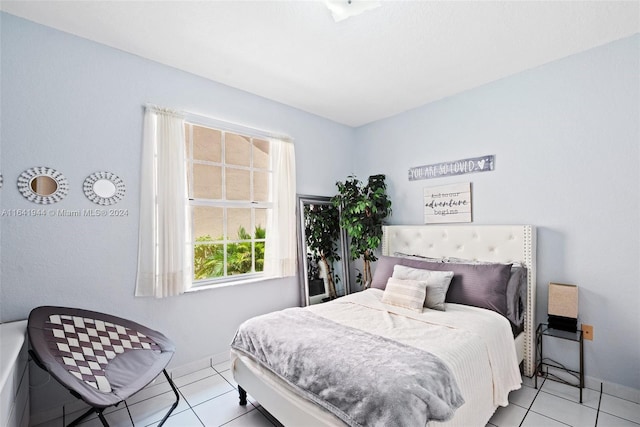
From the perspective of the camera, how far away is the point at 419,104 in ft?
11.1

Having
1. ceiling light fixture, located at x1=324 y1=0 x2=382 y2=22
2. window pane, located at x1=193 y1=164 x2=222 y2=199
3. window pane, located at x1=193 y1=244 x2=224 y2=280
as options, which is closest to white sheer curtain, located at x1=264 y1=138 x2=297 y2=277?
window pane, located at x1=193 y1=244 x2=224 y2=280

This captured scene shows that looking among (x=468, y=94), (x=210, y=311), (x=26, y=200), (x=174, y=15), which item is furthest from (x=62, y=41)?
(x=468, y=94)

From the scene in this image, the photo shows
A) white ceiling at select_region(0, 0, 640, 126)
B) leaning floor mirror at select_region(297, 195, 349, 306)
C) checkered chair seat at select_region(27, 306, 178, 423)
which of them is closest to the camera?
checkered chair seat at select_region(27, 306, 178, 423)

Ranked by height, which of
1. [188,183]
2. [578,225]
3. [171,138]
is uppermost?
[171,138]

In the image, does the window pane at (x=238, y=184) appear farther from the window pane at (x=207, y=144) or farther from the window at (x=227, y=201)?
the window pane at (x=207, y=144)

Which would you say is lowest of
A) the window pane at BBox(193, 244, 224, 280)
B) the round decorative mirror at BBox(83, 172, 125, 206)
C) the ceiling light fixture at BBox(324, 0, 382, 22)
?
the window pane at BBox(193, 244, 224, 280)

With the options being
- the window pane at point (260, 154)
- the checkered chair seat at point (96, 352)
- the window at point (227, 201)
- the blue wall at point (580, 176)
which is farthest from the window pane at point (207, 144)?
the blue wall at point (580, 176)

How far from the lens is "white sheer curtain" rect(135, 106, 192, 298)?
239 centimetres

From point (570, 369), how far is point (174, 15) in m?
4.01

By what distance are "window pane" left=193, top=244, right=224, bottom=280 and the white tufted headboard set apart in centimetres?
190

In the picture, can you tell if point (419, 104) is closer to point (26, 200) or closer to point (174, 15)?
point (174, 15)

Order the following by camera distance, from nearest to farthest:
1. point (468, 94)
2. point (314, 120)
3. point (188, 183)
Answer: point (188, 183)
point (468, 94)
point (314, 120)

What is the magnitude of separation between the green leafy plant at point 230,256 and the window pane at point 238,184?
35 cm

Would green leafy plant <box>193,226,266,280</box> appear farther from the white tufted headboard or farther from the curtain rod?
Answer: the white tufted headboard
